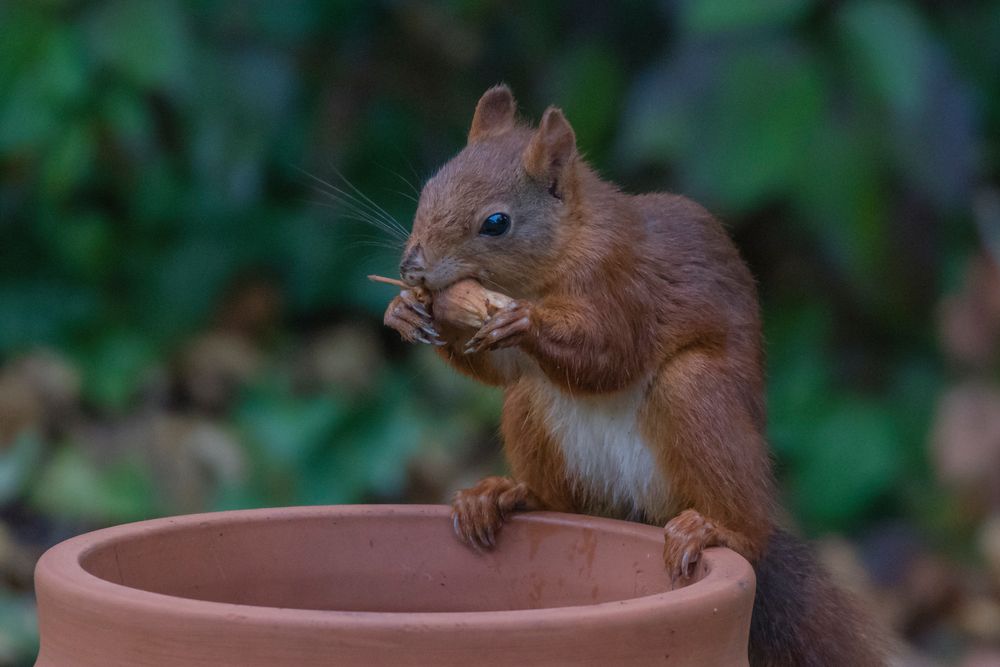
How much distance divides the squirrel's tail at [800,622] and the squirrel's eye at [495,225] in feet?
1.30

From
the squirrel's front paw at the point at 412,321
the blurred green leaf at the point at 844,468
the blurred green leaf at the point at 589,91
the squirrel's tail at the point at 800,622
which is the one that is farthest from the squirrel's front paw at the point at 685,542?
the blurred green leaf at the point at 589,91

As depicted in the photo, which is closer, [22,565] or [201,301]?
[22,565]

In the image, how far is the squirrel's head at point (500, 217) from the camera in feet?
4.28

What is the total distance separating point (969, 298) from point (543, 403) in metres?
1.39

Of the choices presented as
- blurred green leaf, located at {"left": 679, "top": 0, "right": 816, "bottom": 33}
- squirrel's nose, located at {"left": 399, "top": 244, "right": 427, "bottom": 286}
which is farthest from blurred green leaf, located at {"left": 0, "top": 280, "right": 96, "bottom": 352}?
squirrel's nose, located at {"left": 399, "top": 244, "right": 427, "bottom": 286}

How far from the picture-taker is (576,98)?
8.14ft

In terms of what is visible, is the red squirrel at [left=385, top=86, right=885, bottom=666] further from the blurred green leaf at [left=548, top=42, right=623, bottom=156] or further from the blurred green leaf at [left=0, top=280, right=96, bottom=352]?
the blurred green leaf at [left=0, top=280, right=96, bottom=352]

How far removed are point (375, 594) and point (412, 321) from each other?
241 mm

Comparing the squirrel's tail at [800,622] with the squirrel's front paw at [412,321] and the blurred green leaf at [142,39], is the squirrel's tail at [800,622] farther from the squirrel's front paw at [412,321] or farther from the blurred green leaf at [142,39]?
the blurred green leaf at [142,39]

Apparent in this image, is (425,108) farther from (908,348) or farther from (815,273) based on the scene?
(908,348)

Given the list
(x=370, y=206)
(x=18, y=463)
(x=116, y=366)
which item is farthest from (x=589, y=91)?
(x=18, y=463)

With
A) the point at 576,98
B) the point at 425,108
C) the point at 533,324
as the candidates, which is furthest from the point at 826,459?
the point at 533,324

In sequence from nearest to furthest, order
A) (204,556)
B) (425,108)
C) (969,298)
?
1. (204,556)
2. (969,298)
3. (425,108)

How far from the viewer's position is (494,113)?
1.47 metres
